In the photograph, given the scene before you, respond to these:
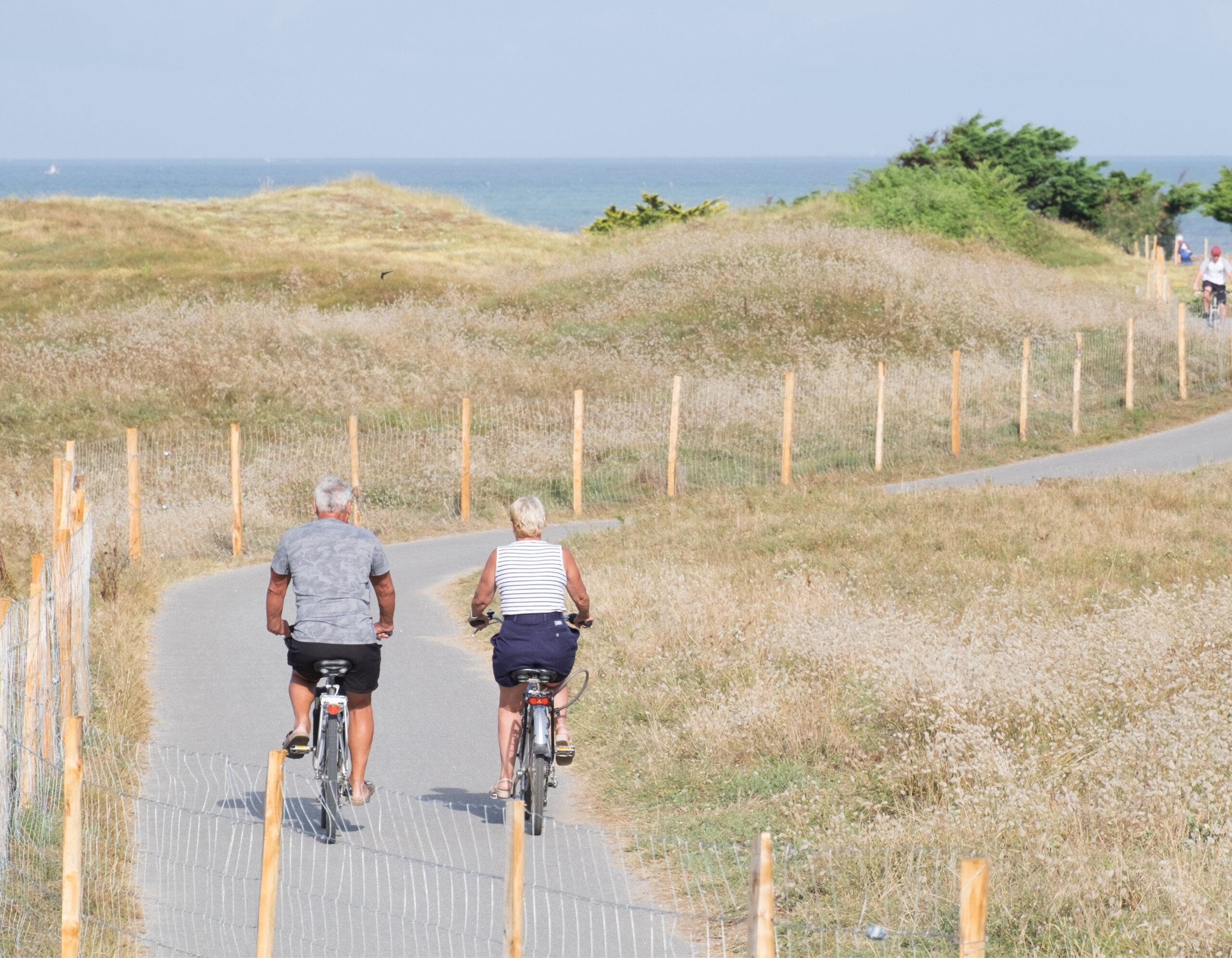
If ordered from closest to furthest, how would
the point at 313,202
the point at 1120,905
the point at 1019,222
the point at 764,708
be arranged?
the point at 1120,905 → the point at 764,708 → the point at 1019,222 → the point at 313,202

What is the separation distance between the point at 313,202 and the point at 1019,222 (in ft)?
120

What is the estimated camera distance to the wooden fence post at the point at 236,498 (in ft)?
64.1

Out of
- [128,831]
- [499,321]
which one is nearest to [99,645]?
[128,831]

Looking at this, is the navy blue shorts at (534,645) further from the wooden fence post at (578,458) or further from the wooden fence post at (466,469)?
the wooden fence post at (578,458)

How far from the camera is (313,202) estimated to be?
240ft

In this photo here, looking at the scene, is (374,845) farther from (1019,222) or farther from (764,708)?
(1019,222)

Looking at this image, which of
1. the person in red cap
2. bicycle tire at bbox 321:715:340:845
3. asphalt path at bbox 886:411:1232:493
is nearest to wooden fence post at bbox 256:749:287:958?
bicycle tire at bbox 321:715:340:845

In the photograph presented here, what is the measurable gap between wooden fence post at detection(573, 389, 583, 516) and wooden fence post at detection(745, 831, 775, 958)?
58.4 feet

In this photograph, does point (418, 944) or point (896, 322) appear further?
point (896, 322)

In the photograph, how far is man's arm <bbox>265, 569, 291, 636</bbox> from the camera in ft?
26.0

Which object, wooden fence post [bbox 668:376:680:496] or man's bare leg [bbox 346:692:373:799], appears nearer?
man's bare leg [bbox 346:692:373:799]

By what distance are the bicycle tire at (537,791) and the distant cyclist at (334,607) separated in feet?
3.00

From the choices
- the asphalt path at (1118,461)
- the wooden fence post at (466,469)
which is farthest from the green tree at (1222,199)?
the wooden fence post at (466,469)

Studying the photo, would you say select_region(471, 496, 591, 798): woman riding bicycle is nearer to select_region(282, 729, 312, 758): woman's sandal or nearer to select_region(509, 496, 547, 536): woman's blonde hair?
select_region(509, 496, 547, 536): woman's blonde hair
